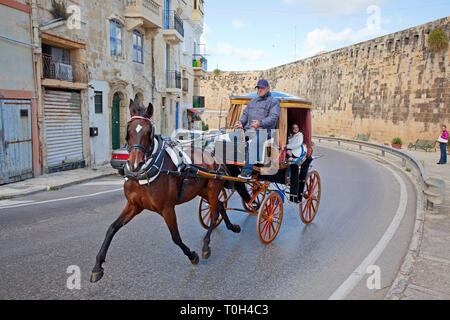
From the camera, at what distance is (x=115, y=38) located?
17.4 meters

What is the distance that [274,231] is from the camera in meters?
6.18

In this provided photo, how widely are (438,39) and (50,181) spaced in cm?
2301

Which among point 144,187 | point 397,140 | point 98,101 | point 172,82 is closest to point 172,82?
point 172,82

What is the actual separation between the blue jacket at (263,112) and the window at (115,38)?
1298 centimetres

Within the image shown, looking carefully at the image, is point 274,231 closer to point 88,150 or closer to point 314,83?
point 88,150

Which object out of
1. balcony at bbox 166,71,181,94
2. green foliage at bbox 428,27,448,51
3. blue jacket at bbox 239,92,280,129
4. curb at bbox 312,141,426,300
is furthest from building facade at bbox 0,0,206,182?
green foliage at bbox 428,27,448,51

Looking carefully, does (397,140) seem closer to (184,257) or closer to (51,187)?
(51,187)

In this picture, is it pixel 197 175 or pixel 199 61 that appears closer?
pixel 197 175

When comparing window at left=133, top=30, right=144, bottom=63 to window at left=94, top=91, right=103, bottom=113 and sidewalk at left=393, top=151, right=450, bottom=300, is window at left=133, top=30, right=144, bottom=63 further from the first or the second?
sidewalk at left=393, top=151, right=450, bottom=300

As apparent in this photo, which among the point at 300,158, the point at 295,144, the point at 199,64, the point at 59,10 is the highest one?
the point at 199,64

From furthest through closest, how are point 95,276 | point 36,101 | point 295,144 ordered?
point 36,101 → point 295,144 → point 95,276

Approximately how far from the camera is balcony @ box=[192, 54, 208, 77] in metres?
34.1
